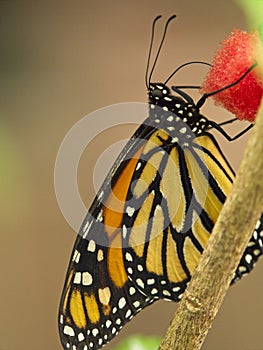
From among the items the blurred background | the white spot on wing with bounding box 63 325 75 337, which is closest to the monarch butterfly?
the white spot on wing with bounding box 63 325 75 337

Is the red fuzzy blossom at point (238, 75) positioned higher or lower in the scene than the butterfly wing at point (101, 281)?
higher

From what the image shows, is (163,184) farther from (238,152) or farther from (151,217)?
(238,152)

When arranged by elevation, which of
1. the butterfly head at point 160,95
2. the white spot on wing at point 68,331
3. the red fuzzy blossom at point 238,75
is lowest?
the white spot on wing at point 68,331

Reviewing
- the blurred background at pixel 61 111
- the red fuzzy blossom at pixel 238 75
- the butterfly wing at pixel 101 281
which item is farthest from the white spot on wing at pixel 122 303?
the blurred background at pixel 61 111

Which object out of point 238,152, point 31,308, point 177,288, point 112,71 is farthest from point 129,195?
point 112,71

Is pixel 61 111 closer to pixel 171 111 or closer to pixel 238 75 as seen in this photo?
pixel 171 111

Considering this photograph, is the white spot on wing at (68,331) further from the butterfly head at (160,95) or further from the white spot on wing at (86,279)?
the butterfly head at (160,95)

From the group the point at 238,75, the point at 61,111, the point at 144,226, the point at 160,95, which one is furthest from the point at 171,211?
the point at 61,111
